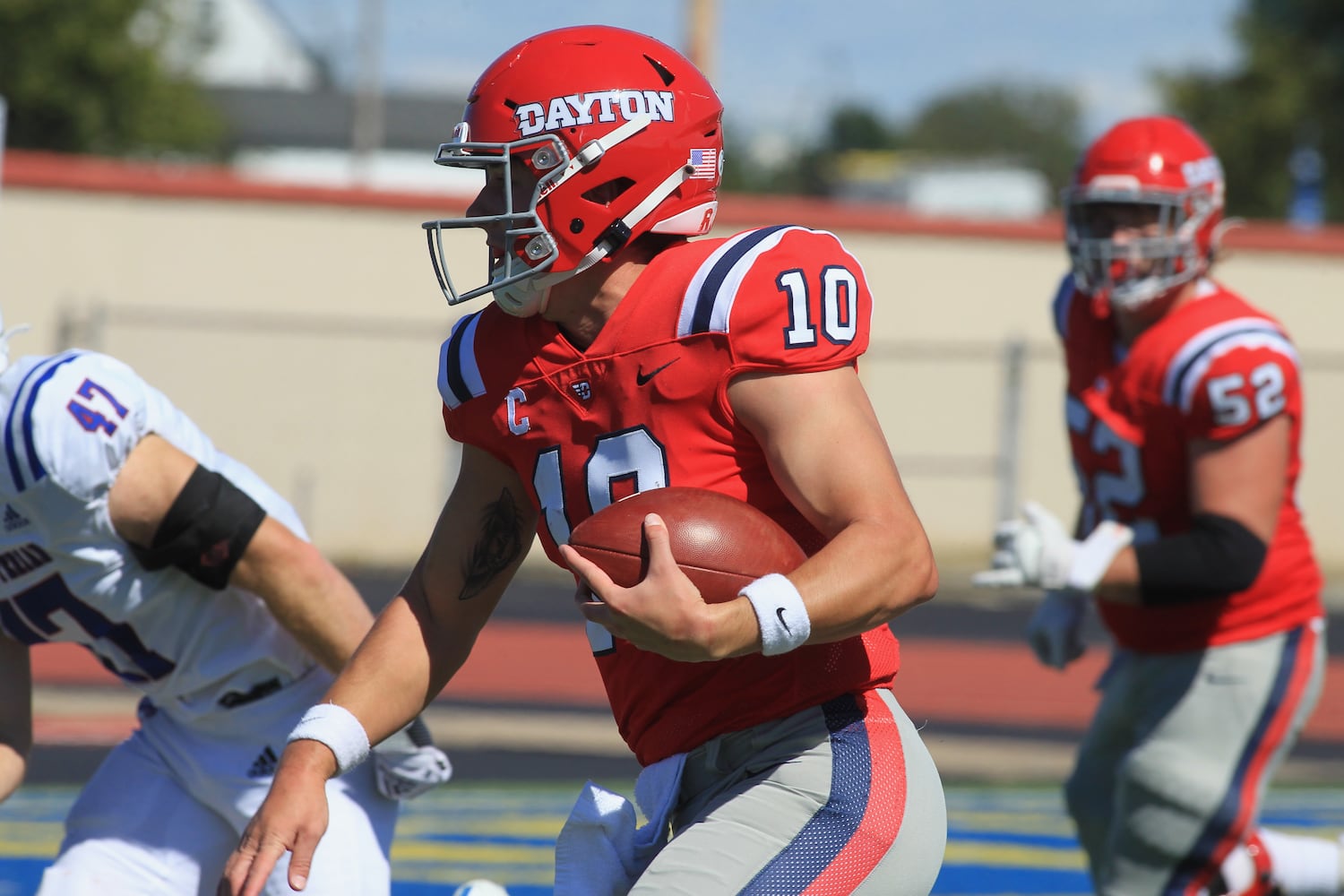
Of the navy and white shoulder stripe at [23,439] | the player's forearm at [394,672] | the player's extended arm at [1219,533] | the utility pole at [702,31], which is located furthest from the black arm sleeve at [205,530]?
the utility pole at [702,31]

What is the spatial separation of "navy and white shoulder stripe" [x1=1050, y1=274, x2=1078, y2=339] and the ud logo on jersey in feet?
8.02

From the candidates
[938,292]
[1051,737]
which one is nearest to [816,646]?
[1051,737]

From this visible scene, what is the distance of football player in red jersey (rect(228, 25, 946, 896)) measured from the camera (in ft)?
7.57

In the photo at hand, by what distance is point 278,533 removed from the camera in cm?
303

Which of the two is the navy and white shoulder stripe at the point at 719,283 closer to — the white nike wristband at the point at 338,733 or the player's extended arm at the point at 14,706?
the white nike wristband at the point at 338,733

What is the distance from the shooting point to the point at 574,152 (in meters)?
2.50

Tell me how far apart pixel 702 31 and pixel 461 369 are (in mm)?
13528

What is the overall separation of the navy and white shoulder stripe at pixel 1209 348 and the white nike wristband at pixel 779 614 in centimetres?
228

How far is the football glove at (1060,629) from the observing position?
4.75m

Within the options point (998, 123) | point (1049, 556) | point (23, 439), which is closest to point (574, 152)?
point (23, 439)

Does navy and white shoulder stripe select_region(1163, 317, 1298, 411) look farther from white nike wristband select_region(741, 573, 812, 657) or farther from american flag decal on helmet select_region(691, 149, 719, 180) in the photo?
white nike wristband select_region(741, 573, 812, 657)

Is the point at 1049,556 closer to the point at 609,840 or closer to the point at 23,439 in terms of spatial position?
the point at 609,840

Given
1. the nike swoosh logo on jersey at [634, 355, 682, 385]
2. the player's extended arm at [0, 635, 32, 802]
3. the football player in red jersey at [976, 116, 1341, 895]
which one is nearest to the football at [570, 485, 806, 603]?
the nike swoosh logo on jersey at [634, 355, 682, 385]

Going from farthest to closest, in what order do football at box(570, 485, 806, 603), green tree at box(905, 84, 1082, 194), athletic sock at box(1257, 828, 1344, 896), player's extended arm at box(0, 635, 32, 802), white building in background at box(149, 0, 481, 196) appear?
1. green tree at box(905, 84, 1082, 194)
2. white building in background at box(149, 0, 481, 196)
3. athletic sock at box(1257, 828, 1344, 896)
4. player's extended arm at box(0, 635, 32, 802)
5. football at box(570, 485, 806, 603)
